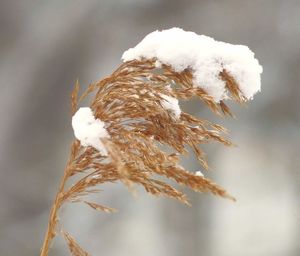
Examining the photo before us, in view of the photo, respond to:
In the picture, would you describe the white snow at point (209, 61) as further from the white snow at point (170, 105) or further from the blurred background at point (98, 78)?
the blurred background at point (98, 78)

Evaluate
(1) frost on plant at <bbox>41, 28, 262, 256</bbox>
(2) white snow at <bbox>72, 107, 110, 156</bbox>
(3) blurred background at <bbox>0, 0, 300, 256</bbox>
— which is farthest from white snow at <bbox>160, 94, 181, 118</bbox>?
(3) blurred background at <bbox>0, 0, 300, 256</bbox>

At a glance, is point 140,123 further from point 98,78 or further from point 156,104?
point 98,78

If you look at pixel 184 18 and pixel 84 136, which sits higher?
pixel 184 18

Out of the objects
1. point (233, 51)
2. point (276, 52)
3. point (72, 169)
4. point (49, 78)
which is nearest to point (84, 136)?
point (72, 169)

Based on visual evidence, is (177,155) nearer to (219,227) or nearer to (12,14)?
(12,14)

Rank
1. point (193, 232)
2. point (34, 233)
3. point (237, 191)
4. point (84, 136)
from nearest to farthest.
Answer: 1. point (84, 136)
2. point (34, 233)
3. point (193, 232)
4. point (237, 191)

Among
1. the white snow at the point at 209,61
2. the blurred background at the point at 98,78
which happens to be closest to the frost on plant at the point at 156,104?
the white snow at the point at 209,61
